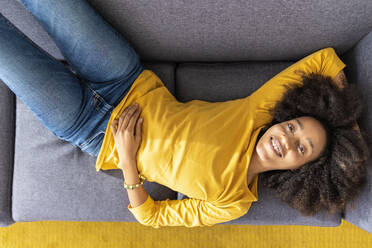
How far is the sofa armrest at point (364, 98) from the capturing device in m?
1.01

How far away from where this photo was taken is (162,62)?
1307mm

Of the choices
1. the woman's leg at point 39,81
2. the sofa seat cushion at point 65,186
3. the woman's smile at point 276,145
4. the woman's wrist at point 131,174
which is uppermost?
the woman's leg at point 39,81

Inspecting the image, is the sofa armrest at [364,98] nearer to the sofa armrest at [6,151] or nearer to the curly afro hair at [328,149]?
the curly afro hair at [328,149]

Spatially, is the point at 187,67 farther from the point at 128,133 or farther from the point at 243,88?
the point at 128,133

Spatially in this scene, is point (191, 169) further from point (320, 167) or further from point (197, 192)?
point (320, 167)

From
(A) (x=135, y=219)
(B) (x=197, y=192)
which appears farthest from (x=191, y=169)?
(A) (x=135, y=219)

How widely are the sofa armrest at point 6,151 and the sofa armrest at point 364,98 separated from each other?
155cm

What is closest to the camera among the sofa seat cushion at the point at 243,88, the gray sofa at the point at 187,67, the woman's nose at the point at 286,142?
the woman's nose at the point at 286,142

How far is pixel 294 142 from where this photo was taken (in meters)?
0.95

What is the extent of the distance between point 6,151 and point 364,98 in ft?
5.27

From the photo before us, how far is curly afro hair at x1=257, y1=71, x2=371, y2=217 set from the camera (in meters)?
0.99

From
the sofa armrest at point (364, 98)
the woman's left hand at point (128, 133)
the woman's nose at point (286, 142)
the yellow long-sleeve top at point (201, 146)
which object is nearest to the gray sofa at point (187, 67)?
the sofa armrest at point (364, 98)

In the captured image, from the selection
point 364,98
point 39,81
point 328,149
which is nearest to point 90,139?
point 39,81

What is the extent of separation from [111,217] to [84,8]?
90 centimetres
